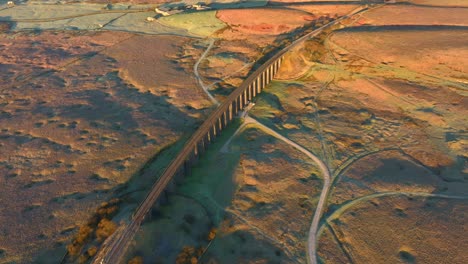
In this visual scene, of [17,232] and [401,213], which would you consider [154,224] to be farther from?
[401,213]

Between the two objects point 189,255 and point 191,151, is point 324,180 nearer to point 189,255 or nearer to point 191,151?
point 191,151

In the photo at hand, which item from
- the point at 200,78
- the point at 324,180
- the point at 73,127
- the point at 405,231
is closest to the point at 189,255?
the point at 324,180

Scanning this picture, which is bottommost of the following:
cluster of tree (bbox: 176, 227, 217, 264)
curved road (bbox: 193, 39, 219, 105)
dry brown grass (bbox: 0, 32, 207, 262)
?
cluster of tree (bbox: 176, 227, 217, 264)

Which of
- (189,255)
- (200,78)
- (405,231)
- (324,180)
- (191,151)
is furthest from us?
(200,78)

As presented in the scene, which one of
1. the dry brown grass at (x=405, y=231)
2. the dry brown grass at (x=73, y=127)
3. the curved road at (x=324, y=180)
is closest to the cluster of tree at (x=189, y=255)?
the curved road at (x=324, y=180)

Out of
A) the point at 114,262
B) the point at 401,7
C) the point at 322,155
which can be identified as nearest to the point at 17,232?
the point at 114,262

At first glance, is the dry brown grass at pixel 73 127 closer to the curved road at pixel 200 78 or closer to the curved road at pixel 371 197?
the curved road at pixel 200 78

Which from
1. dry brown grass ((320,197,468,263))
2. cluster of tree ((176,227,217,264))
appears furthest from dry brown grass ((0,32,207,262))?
dry brown grass ((320,197,468,263))

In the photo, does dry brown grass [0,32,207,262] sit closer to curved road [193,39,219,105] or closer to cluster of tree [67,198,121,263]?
cluster of tree [67,198,121,263]
